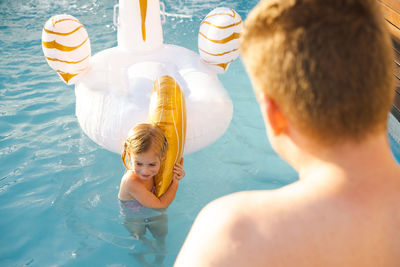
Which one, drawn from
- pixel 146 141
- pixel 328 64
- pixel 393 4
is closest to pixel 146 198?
pixel 146 141

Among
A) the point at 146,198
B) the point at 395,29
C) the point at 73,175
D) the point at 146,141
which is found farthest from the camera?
the point at 395,29

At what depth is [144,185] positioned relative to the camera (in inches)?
82.0

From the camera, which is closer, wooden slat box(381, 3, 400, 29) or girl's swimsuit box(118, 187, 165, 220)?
girl's swimsuit box(118, 187, 165, 220)

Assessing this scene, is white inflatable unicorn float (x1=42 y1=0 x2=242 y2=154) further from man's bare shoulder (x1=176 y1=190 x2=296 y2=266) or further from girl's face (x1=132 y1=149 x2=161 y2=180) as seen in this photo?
man's bare shoulder (x1=176 y1=190 x2=296 y2=266)

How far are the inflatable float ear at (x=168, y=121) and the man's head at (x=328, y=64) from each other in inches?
57.3

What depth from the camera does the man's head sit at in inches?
25.1

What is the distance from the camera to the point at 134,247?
222cm

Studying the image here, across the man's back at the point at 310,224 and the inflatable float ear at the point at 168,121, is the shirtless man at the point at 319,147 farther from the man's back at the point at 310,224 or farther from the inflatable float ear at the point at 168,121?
the inflatable float ear at the point at 168,121

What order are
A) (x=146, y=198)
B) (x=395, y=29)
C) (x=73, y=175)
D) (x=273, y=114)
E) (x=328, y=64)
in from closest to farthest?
1. (x=328, y=64)
2. (x=273, y=114)
3. (x=146, y=198)
4. (x=73, y=175)
5. (x=395, y=29)

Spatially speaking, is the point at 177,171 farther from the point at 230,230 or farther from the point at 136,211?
the point at 230,230

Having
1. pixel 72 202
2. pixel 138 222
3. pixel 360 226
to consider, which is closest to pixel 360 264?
pixel 360 226

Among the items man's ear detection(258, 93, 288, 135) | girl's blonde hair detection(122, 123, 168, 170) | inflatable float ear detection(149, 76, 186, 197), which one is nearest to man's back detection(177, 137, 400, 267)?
man's ear detection(258, 93, 288, 135)

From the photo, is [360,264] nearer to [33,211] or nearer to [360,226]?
[360,226]

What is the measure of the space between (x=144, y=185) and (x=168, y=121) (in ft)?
1.29
